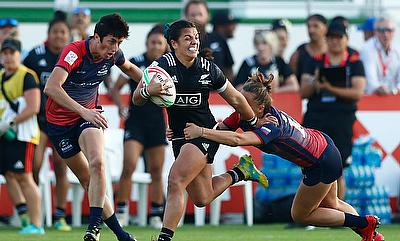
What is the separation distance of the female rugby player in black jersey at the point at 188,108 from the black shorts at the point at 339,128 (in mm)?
3824

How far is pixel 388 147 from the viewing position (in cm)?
1608

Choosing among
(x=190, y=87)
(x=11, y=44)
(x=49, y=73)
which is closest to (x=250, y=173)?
(x=190, y=87)

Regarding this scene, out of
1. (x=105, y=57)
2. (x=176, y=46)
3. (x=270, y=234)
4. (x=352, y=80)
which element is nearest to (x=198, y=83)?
(x=176, y=46)

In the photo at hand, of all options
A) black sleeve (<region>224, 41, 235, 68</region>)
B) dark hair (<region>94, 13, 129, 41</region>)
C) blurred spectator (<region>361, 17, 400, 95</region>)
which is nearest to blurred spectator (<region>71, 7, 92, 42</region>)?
black sleeve (<region>224, 41, 235, 68</region>)

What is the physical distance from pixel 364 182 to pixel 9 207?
472 cm

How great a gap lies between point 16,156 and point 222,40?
343 cm

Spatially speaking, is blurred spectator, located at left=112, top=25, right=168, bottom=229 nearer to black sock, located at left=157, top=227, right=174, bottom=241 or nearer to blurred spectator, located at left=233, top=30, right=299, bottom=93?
blurred spectator, located at left=233, top=30, right=299, bottom=93

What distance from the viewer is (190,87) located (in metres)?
10.6

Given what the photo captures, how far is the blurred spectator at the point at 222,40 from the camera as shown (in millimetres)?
15633

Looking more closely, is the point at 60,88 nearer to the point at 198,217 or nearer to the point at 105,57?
the point at 105,57

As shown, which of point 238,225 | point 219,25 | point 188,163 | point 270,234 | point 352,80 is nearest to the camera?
point 188,163

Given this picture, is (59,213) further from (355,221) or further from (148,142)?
(355,221)

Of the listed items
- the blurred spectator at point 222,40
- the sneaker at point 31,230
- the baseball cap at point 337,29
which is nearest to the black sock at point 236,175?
the sneaker at point 31,230

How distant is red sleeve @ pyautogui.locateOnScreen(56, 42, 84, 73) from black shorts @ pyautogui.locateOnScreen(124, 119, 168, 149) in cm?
367
